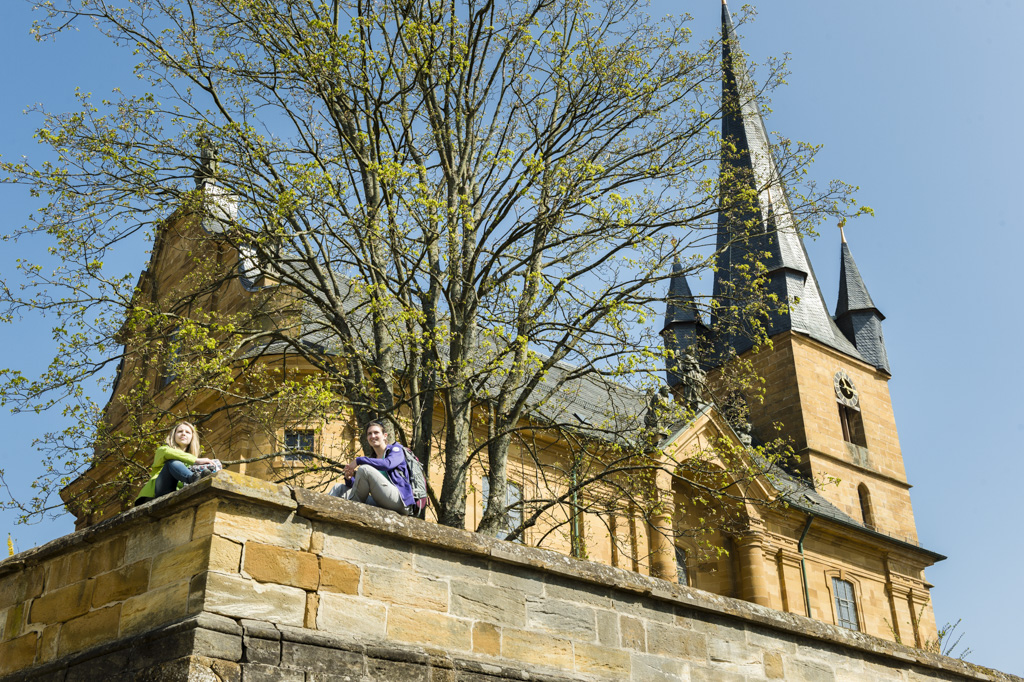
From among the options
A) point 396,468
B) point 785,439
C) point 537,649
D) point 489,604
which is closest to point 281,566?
point 396,468

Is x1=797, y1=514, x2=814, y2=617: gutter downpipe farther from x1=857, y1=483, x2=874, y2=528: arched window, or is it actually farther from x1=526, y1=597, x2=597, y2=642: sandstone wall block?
x1=526, y1=597, x2=597, y2=642: sandstone wall block

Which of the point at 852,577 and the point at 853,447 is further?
the point at 853,447

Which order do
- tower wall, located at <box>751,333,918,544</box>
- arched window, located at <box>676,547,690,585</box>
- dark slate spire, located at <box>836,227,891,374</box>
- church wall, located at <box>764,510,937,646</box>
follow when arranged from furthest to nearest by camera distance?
dark slate spire, located at <box>836,227,891,374</box> → tower wall, located at <box>751,333,918,544</box> → church wall, located at <box>764,510,937,646</box> → arched window, located at <box>676,547,690,585</box>

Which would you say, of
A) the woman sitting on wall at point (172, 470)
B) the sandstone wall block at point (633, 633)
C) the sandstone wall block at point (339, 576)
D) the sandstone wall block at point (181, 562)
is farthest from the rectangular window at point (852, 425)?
the sandstone wall block at point (181, 562)

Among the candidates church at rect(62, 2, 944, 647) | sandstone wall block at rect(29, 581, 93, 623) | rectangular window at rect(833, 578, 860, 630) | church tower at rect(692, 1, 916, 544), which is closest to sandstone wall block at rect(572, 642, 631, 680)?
sandstone wall block at rect(29, 581, 93, 623)

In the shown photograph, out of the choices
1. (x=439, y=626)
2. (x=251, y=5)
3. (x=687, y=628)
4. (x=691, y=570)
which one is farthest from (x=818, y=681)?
(x=691, y=570)

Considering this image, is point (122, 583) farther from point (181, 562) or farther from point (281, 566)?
point (281, 566)

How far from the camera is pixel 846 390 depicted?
36.8m

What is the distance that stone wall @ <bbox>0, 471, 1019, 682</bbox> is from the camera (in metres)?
5.58

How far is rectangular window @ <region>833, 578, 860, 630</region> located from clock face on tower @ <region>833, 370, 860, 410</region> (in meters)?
8.41

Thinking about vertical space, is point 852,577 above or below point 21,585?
above

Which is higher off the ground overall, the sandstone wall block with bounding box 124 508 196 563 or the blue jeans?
the blue jeans

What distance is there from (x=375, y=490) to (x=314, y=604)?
1.01 m

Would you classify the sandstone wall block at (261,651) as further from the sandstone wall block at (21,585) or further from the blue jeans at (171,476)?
the sandstone wall block at (21,585)
